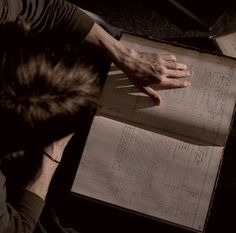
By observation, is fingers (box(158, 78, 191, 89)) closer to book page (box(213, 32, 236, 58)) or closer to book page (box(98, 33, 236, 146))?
book page (box(98, 33, 236, 146))

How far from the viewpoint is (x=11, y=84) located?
29.9 inches

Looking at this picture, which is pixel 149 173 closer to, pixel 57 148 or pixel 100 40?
pixel 57 148

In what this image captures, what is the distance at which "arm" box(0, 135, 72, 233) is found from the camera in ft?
2.72

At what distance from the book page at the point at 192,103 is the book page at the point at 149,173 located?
26 mm

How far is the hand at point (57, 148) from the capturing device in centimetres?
94

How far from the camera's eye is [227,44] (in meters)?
1.12

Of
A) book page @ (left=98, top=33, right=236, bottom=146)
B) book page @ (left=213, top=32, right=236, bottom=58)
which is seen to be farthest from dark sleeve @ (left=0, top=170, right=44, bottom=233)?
book page @ (left=213, top=32, right=236, bottom=58)

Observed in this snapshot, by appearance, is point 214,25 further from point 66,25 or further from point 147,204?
point 147,204

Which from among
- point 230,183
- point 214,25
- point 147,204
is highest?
point 214,25

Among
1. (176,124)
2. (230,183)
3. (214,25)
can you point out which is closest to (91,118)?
(176,124)

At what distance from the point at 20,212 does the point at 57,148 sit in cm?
15

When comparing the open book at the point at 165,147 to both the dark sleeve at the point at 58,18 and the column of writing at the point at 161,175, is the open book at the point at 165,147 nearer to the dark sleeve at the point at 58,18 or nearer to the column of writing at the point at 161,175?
the column of writing at the point at 161,175

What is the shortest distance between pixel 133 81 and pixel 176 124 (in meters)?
0.13

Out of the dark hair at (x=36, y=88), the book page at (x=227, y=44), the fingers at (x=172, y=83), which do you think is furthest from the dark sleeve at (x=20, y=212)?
the book page at (x=227, y=44)
